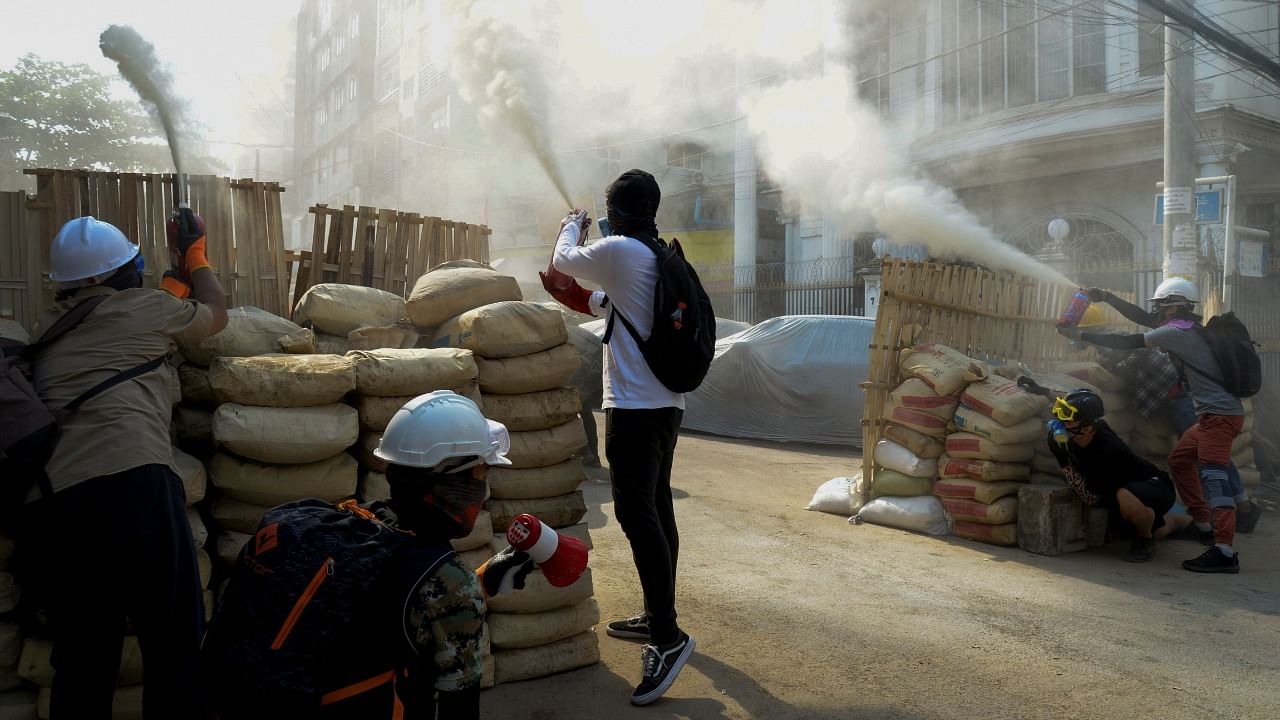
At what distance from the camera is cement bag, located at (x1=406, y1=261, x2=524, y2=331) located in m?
4.57

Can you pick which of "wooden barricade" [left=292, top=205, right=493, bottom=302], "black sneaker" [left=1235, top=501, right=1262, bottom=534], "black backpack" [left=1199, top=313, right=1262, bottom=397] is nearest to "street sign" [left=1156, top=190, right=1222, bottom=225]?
"black sneaker" [left=1235, top=501, right=1262, bottom=534]

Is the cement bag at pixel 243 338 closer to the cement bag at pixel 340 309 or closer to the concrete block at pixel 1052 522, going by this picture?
the cement bag at pixel 340 309

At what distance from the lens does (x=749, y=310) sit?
22578mm

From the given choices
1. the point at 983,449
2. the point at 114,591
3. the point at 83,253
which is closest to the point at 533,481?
the point at 114,591

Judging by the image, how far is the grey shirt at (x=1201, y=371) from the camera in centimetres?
627

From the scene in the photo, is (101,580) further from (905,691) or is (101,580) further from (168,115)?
(905,691)

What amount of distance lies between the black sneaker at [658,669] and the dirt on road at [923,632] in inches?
2.4

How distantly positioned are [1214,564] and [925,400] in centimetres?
207

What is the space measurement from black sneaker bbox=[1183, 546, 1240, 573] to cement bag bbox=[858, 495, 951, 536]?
1.54 metres

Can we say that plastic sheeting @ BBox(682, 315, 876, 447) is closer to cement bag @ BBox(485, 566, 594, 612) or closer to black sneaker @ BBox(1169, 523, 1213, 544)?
black sneaker @ BBox(1169, 523, 1213, 544)

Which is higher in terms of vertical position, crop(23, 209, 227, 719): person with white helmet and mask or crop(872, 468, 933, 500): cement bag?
crop(23, 209, 227, 719): person with white helmet and mask

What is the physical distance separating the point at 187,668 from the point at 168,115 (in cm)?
251

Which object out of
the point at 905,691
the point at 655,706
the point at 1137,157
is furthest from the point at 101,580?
the point at 1137,157

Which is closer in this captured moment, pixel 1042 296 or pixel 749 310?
pixel 1042 296
